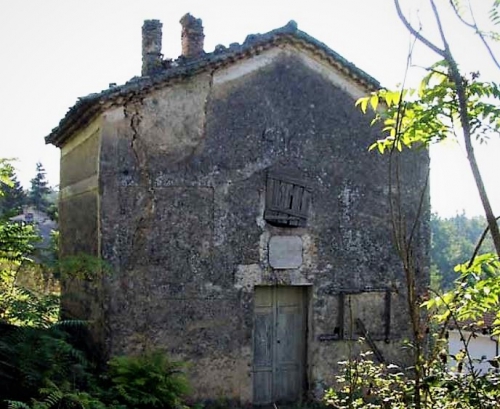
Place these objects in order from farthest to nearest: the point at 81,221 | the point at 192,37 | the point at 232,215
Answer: the point at 192,37, the point at 81,221, the point at 232,215

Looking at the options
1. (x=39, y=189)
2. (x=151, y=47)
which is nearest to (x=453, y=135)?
(x=151, y=47)

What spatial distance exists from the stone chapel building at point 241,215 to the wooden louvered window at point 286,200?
0.02m

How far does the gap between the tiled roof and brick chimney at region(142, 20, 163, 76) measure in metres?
0.32

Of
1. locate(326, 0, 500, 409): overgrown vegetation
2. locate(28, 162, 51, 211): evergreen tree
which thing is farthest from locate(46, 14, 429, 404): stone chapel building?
locate(28, 162, 51, 211): evergreen tree

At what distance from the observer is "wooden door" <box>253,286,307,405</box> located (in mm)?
10688

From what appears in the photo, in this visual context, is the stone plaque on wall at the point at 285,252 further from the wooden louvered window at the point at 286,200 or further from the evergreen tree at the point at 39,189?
the evergreen tree at the point at 39,189

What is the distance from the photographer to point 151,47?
11.1 meters

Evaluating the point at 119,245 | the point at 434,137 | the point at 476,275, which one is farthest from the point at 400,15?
the point at 119,245

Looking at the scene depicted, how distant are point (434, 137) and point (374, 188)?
7.88 m

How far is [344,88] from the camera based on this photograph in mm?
11227

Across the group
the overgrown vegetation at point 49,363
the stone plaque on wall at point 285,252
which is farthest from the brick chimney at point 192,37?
the overgrown vegetation at point 49,363

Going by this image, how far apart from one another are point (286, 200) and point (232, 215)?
100 cm

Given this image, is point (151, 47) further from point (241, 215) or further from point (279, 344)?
point (279, 344)

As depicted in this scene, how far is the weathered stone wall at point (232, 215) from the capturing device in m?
9.74
